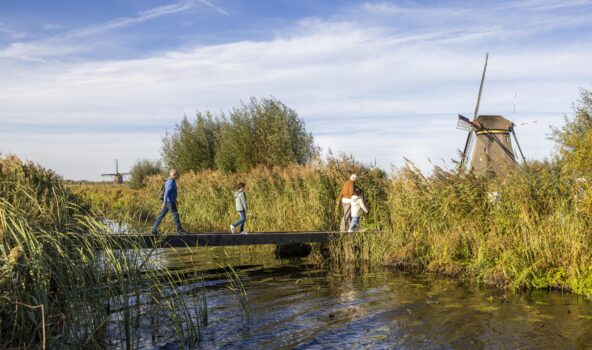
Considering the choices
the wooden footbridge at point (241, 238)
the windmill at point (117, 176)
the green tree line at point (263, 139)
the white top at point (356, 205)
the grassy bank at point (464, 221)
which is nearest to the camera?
the grassy bank at point (464, 221)

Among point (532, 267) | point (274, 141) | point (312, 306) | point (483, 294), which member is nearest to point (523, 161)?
point (532, 267)

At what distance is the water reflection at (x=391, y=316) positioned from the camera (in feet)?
28.1

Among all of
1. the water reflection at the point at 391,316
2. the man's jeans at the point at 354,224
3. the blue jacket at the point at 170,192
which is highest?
the blue jacket at the point at 170,192

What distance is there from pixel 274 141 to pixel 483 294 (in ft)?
68.9

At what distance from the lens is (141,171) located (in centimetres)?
4659

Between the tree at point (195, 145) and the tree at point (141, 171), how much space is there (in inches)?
301

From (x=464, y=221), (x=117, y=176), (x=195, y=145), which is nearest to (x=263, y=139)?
(x=195, y=145)

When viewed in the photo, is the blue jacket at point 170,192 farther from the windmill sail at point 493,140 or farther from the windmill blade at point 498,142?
the windmill blade at point 498,142

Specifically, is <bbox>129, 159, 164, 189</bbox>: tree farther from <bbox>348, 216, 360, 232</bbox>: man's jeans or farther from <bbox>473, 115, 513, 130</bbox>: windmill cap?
<bbox>348, 216, 360, 232</bbox>: man's jeans

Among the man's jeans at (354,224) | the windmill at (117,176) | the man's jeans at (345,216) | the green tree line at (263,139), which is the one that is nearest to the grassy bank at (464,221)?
the man's jeans at (354,224)

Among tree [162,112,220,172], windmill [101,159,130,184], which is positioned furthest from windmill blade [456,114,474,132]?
windmill [101,159,130,184]

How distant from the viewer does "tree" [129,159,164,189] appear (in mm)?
46562

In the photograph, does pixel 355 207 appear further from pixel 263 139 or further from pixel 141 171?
pixel 141 171

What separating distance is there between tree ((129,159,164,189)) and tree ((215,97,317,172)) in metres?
14.8
